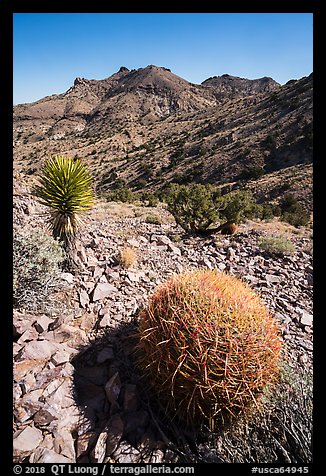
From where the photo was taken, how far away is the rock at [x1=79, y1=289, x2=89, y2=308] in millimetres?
4029

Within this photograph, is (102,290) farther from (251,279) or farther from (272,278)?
(272,278)

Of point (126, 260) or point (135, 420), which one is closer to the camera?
point (135, 420)

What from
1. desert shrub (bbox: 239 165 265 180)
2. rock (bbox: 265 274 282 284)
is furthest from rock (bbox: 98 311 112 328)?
desert shrub (bbox: 239 165 265 180)

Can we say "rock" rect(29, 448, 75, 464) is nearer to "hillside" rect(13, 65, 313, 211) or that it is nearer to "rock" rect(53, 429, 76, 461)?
"rock" rect(53, 429, 76, 461)

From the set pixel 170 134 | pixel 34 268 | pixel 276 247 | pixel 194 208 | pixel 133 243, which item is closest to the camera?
pixel 34 268

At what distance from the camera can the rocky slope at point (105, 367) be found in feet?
7.80

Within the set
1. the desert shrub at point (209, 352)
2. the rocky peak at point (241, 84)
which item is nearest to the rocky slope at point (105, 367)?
the desert shrub at point (209, 352)

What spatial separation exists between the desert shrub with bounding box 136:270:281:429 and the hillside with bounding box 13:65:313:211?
1772cm

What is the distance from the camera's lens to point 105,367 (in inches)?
126

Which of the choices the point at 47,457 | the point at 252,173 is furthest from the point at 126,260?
the point at 252,173

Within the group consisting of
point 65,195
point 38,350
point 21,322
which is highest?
point 65,195

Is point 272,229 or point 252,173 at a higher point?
point 252,173

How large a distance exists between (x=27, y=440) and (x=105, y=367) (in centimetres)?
100
